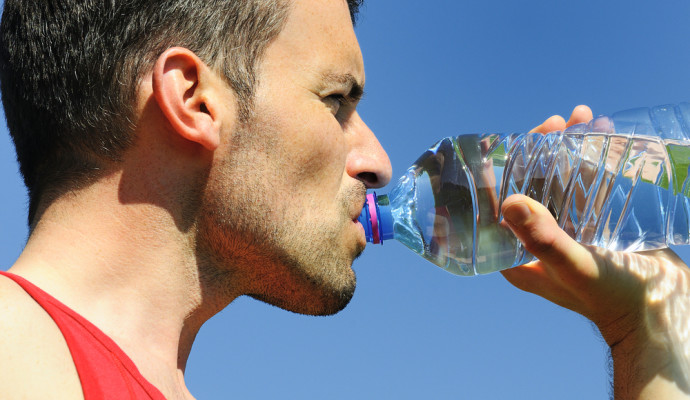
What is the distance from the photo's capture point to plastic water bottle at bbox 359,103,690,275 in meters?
2.93

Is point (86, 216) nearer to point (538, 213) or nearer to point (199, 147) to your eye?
point (199, 147)

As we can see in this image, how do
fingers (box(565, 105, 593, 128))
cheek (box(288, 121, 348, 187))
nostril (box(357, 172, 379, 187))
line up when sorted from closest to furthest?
cheek (box(288, 121, 348, 187)) → nostril (box(357, 172, 379, 187)) → fingers (box(565, 105, 593, 128))

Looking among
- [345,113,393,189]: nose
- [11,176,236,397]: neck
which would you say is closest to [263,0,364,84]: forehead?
[345,113,393,189]: nose

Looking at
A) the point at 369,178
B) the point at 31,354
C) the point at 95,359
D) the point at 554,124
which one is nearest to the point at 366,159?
the point at 369,178

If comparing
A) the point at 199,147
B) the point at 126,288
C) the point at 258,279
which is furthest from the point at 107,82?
the point at 258,279

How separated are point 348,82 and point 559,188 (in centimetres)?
130

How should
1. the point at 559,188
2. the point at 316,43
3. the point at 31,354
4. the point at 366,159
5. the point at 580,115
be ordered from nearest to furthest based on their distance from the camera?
the point at 31,354 → the point at 316,43 → the point at 366,159 → the point at 580,115 → the point at 559,188

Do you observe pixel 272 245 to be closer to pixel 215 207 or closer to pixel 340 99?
pixel 215 207

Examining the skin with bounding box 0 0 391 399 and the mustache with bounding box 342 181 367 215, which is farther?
the mustache with bounding box 342 181 367 215

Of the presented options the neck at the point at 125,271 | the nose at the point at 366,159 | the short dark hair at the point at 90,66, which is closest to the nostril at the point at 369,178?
the nose at the point at 366,159

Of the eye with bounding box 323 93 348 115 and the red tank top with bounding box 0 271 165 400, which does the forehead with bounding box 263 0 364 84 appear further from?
the red tank top with bounding box 0 271 165 400

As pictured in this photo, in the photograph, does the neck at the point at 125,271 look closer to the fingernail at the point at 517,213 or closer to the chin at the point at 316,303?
the chin at the point at 316,303

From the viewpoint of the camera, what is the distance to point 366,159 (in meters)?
2.32

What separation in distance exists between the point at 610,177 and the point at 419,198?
864mm
